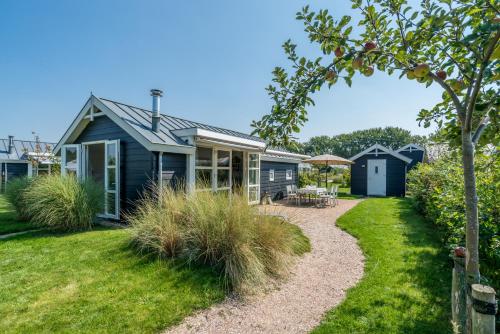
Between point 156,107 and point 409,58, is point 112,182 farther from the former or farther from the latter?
point 409,58

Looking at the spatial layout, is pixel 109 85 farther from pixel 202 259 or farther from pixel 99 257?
pixel 202 259

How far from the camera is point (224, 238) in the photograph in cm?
425

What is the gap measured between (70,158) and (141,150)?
4.13 metres

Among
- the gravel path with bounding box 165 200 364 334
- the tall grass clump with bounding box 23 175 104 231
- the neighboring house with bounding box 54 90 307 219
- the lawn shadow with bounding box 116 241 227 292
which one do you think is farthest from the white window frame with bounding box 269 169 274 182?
the lawn shadow with bounding box 116 241 227 292

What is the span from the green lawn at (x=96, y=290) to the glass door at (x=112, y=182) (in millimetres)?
2634

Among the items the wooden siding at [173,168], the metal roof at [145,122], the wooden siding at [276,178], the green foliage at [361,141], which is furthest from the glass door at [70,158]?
the green foliage at [361,141]

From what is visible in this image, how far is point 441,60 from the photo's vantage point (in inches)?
82.4

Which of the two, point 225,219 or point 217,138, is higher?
point 217,138

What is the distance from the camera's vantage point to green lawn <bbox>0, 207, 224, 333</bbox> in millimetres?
2939

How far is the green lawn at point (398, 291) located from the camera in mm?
2977

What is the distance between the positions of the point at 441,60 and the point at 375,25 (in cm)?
65

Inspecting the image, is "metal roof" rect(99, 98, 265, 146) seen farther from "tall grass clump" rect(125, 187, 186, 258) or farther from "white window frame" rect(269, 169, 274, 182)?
"white window frame" rect(269, 169, 274, 182)

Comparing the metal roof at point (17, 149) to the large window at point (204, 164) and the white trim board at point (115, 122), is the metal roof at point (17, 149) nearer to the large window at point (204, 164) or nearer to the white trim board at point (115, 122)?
the white trim board at point (115, 122)


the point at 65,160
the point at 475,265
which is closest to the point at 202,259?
the point at 475,265
